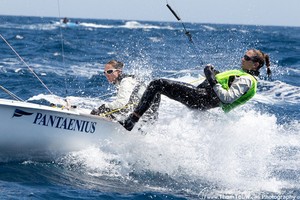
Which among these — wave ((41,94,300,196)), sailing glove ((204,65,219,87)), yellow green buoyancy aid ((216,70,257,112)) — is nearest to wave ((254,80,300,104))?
wave ((41,94,300,196))

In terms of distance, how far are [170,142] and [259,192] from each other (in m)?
1.14

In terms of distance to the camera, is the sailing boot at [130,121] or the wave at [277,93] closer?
the sailing boot at [130,121]

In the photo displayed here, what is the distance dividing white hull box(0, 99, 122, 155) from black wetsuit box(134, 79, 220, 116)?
0.53m

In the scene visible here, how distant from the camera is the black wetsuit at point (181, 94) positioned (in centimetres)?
588

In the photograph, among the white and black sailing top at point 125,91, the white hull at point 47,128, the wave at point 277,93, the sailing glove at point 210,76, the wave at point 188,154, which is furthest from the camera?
the wave at point 277,93

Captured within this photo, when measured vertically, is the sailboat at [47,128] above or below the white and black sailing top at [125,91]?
below

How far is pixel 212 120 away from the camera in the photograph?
6.33 m

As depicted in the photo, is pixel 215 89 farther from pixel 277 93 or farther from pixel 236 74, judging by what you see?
pixel 277 93

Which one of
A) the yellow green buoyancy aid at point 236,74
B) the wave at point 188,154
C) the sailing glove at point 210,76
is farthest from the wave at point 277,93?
the sailing glove at point 210,76

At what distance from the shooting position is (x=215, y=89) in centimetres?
578

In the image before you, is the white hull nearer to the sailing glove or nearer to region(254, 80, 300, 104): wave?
the sailing glove

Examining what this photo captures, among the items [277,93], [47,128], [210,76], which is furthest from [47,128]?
[277,93]

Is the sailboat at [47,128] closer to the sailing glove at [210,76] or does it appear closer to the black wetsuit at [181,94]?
the black wetsuit at [181,94]

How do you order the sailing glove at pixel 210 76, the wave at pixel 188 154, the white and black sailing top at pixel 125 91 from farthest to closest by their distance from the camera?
the white and black sailing top at pixel 125 91 < the wave at pixel 188 154 < the sailing glove at pixel 210 76
